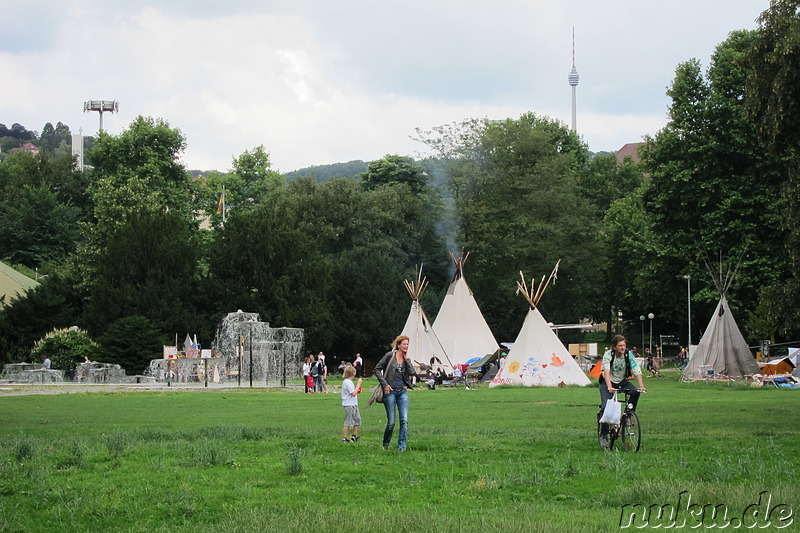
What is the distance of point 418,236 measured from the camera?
70.8 metres

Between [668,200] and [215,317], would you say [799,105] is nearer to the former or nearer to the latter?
[668,200]

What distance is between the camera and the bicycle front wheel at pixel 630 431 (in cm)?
1391

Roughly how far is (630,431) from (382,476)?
419cm

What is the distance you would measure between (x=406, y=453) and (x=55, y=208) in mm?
76690

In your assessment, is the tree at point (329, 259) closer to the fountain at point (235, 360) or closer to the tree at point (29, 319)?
the fountain at point (235, 360)

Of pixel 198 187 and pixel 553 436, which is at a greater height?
pixel 198 187

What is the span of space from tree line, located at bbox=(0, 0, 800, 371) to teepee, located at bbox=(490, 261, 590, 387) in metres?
9.33

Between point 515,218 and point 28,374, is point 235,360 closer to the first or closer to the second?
point 28,374

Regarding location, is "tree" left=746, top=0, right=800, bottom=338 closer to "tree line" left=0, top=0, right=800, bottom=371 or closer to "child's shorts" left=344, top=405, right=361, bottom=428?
"child's shorts" left=344, top=405, right=361, bottom=428

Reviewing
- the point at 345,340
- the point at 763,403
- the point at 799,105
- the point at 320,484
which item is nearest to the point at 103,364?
the point at 345,340

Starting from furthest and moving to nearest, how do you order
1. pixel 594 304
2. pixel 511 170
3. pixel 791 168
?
pixel 594 304
pixel 511 170
pixel 791 168

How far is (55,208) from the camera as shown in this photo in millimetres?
84812

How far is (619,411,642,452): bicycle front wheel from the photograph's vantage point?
45.6ft

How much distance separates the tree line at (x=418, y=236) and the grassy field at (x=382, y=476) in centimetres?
3073
